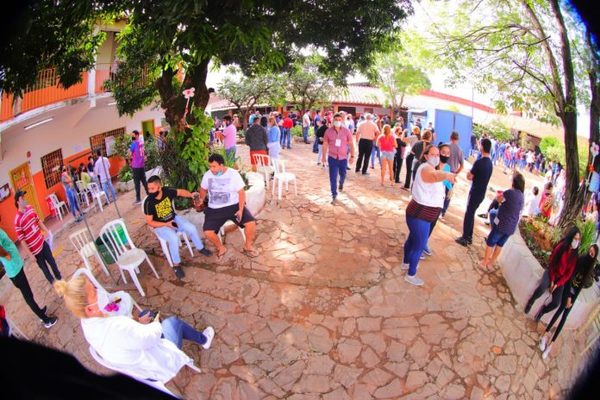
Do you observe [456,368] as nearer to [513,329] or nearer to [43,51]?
[513,329]

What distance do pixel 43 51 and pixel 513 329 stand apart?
4.38m

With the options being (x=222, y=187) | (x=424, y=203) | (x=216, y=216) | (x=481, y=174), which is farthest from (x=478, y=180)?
(x=216, y=216)

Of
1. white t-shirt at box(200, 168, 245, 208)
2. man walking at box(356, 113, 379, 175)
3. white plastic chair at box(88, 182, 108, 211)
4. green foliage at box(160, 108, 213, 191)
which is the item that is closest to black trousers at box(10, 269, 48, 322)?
white plastic chair at box(88, 182, 108, 211)

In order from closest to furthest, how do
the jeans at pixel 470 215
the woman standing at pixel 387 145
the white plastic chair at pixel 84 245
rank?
the white plastic chair at pixel 84 245 < the jeans at pixel 470 215 < the woman standing at pixel 387 145

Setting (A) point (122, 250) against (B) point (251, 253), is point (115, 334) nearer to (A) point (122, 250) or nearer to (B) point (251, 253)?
(A) point (122, 250)

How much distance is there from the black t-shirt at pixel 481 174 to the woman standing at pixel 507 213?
0.49m

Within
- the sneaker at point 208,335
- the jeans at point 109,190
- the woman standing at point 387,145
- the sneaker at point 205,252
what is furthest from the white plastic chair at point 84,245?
the woman standing at point 387,145

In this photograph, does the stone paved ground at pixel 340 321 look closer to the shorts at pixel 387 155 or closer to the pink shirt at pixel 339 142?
the pink shirt at pixel 339 142

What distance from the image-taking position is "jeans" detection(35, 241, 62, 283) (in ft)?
7.39

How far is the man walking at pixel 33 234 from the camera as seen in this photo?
1977mm

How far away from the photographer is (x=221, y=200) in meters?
3.89

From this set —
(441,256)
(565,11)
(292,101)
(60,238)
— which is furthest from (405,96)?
(60,238)

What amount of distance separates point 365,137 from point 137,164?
4.79 metres

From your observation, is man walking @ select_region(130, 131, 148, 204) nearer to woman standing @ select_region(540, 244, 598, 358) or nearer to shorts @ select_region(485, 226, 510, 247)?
woman standing @ select_region(540, 244, 598, 358)
